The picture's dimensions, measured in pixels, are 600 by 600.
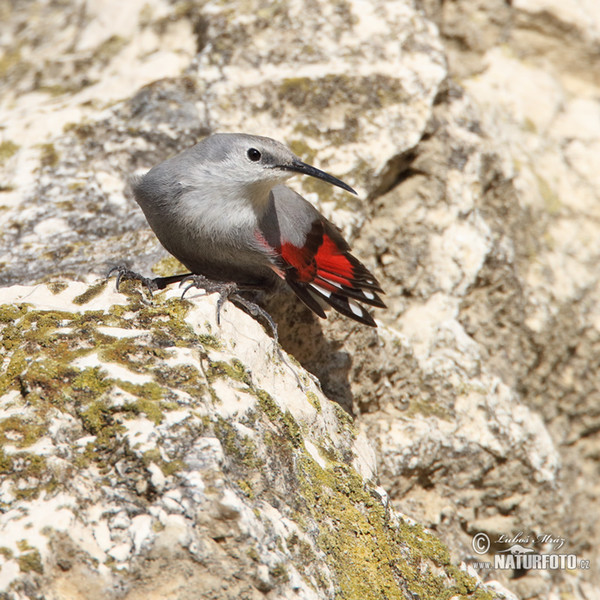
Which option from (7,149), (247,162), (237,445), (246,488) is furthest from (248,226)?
(7,149)

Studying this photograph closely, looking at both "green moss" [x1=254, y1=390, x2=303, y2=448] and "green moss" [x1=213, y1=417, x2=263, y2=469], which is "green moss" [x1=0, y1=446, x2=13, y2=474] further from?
"green moss" [x1=254, y1=390, x2=303, y2=448]

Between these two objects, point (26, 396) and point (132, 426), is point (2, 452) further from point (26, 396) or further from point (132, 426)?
point (132, 426)

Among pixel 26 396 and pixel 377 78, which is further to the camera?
pixel 377 78

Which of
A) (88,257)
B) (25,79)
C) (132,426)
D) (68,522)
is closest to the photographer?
(68,522)

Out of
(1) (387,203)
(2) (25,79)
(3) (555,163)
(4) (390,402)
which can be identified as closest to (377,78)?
(1) (387,203)

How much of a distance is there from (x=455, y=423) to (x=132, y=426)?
6.65ft

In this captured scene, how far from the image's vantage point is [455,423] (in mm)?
3678

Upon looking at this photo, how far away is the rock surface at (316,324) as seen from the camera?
2.04 meters

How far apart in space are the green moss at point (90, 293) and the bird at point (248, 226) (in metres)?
0.44

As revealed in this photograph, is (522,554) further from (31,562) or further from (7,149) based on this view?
(7,149)

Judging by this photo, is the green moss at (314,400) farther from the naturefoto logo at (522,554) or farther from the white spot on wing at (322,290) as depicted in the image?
the naturefoto logo at (522,554)

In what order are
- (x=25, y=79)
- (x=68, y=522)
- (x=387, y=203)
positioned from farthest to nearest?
(x=25, y=79), (x=387, y=203), (x=68, y=522)

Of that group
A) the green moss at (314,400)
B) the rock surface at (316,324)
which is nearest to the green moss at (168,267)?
the rock surface at (316,324)

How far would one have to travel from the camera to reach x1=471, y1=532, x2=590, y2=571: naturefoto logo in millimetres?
3607
